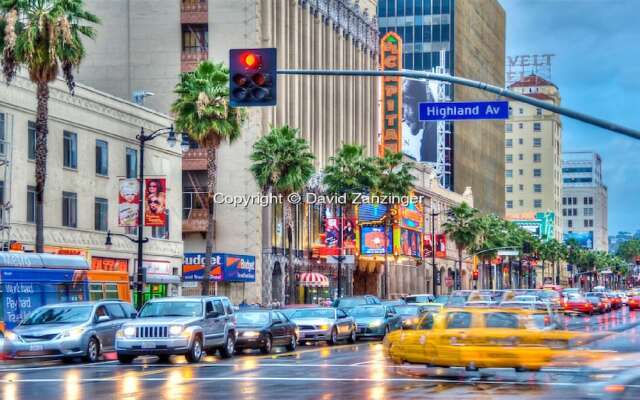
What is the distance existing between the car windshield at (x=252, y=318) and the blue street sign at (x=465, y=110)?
40.8 ft

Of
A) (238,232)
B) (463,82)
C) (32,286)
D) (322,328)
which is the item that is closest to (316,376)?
(463,82)

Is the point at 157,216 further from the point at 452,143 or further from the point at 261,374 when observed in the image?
the point at 452,143

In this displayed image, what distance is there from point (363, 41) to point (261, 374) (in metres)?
77.1

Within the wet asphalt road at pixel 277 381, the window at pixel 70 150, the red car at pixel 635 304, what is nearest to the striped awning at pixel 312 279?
the red car at pixel 635 304

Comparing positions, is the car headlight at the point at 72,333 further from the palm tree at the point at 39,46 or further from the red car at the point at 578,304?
the red car at the point at 578,304

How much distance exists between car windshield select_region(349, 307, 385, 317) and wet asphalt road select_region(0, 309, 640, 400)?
48.9ft

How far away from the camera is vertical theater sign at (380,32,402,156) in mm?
106438

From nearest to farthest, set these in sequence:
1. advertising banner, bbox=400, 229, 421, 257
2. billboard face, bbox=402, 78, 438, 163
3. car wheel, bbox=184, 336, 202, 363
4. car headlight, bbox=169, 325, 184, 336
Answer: car headlight, bbox=169, 325, 184, 336 → car wheel, bbox=184, 336, 202, 363 → advertising banner, bbox=400, 229, 421, 257 → billboard face, bbox=402, 78, 438, 163

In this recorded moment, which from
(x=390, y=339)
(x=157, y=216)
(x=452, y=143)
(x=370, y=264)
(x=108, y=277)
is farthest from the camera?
(x=452, y=143)

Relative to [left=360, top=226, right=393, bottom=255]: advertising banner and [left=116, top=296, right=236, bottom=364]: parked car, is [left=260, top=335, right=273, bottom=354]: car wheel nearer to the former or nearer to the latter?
[left=116, top=296, right=236, bottom=364]: parked car

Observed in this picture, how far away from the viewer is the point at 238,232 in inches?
3036

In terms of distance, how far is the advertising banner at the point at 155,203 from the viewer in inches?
2014

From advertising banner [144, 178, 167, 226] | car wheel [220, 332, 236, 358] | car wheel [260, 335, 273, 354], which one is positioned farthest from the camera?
advertising banner [144, 178, 167, 226]

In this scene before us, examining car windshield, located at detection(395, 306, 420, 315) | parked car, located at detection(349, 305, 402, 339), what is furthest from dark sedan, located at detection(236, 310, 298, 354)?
car windshield, located at detection(395, 306, 420, 315)
